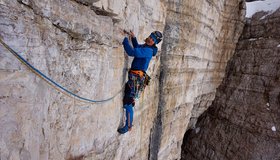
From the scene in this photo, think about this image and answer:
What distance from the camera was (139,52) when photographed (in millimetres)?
4203

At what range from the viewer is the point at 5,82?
7.78ft

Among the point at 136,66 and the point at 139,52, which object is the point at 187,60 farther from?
the point at 139,52

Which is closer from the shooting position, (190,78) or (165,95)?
(165,95)

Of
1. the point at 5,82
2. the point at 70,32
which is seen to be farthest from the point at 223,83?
the point at 5,82

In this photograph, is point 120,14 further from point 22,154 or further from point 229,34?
point 229,34

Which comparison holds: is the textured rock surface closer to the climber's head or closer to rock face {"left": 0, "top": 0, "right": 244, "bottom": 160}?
rock face {"left": 0, "top": 0, "right": 244, "bottom": 160}

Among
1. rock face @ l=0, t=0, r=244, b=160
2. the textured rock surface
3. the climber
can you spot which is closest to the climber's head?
the climber

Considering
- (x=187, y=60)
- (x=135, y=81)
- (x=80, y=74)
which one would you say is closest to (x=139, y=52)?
(x=135, y=81)

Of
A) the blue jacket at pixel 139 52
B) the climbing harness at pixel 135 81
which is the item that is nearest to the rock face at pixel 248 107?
the climbing harness at pixel 135 81

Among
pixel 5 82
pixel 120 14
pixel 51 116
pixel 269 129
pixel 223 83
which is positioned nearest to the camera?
pixel 5 82

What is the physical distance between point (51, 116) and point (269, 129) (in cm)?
1228

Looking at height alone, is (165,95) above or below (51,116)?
below

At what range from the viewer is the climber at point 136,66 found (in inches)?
170

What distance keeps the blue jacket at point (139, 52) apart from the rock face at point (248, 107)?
10.2 meters
